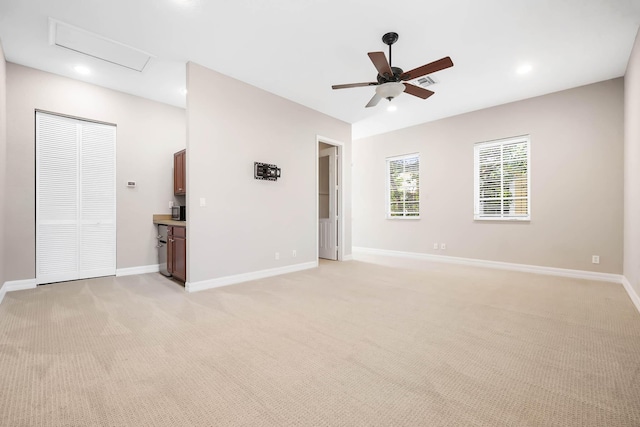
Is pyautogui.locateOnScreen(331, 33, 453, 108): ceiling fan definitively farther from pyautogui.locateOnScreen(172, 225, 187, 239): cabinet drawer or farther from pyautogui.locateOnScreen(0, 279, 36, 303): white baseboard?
pyautogui.locateOnScreen(0, 279, 36, 303): white baseboard

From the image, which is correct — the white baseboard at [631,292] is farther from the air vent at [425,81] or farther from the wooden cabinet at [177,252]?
the wooden cabinet at [177,252]

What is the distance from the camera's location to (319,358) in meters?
2.03

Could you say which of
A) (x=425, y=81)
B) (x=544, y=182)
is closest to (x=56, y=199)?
(x=425, y=81)

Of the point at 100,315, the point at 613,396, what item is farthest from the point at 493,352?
the point at 100,315

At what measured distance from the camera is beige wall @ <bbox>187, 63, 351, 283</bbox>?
3.82m

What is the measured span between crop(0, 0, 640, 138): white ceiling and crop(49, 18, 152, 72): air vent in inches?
3.4

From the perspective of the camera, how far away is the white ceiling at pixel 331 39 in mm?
2797

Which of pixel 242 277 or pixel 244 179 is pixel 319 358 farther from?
pixel 244 179

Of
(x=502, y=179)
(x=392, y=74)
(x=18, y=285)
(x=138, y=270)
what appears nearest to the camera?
(x=392, y=74)

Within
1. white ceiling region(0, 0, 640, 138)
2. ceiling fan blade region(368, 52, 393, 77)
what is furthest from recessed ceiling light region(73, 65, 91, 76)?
ceiling fan blade region(368, 52, 393, 77)

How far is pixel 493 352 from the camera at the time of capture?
2113mm

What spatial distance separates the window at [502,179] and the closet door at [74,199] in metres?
6.75

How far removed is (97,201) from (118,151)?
0.88m

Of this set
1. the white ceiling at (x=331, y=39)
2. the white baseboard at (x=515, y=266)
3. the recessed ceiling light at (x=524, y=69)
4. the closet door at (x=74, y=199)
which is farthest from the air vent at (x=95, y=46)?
the white baseboard at (x=515, y=266)
